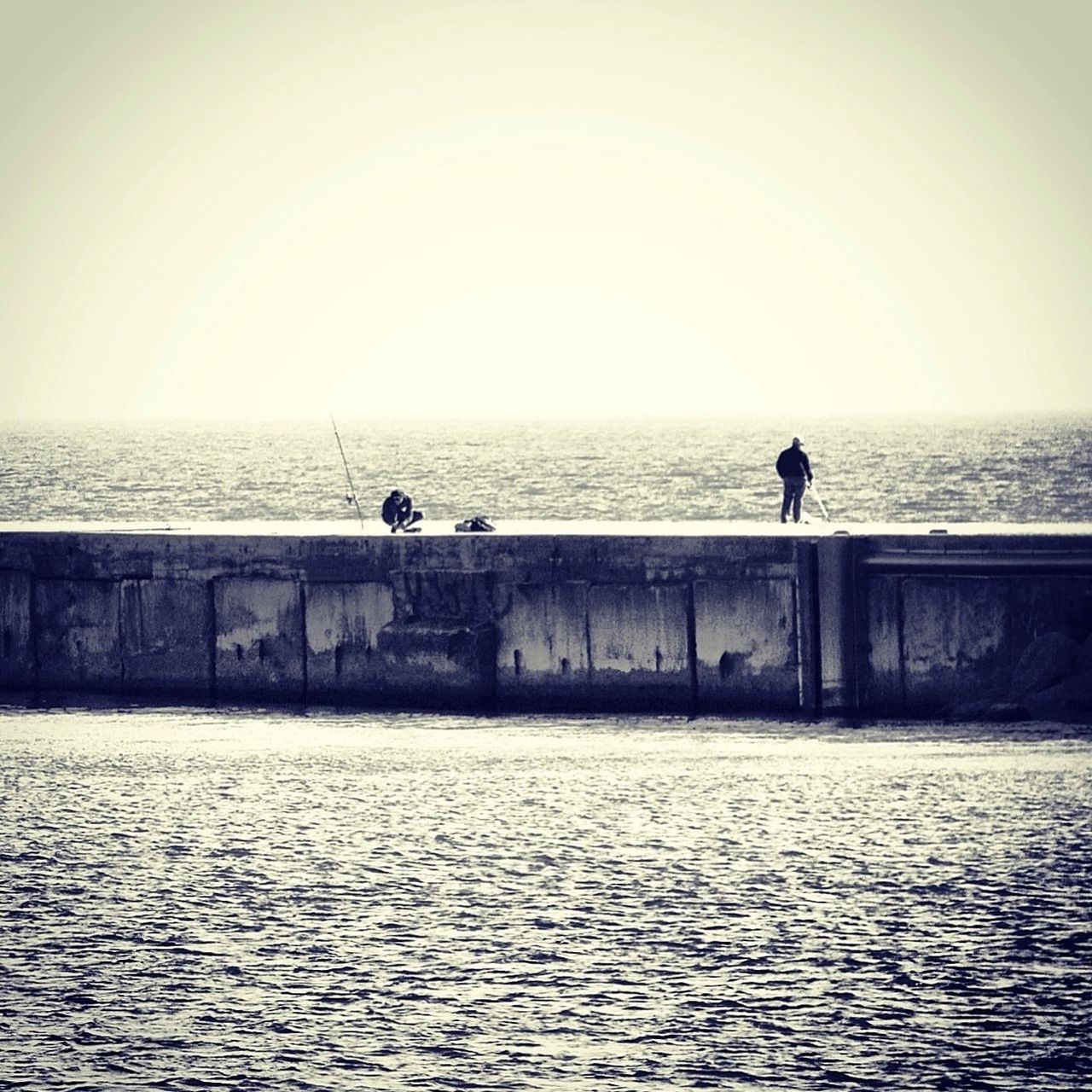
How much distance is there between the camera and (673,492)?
7281 centimetres

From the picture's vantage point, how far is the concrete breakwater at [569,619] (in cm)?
1702

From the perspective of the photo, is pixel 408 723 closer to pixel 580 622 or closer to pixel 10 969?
pixel 580 622

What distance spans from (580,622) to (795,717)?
214 centimetres

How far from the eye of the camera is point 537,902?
491 inches

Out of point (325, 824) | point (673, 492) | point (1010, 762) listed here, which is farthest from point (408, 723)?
point (673, 492)

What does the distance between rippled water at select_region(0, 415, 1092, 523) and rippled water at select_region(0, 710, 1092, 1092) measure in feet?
125

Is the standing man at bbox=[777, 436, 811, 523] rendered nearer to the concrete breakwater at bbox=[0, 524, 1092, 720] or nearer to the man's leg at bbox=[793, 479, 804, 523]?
the man's leg at bbox=[793, 479, 804, 523]

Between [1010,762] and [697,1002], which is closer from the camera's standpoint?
[697,1002]

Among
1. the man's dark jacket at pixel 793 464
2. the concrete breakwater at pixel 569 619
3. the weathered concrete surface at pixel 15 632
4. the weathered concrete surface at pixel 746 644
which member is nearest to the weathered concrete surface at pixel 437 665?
the concrete breakwater at pixel 569 619

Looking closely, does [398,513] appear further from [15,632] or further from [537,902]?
[537,902]

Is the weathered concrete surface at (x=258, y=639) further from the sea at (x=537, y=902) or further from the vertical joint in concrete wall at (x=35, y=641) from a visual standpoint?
the vertical joint in concrete wall at (x=35, y=641)

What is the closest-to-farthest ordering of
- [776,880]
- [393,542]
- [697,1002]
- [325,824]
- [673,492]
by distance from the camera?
[697,1002], [776,880], [325,824], [393,542], [673,492]

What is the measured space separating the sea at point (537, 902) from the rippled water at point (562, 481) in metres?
37.8

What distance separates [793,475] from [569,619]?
583 centimetres
